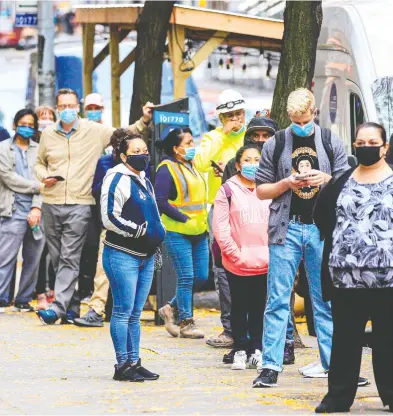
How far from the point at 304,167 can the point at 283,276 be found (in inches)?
30.1

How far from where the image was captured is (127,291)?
10086 mm

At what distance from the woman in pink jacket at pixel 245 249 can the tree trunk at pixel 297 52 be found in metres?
1.80

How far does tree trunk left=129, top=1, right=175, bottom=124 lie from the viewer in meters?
17.5

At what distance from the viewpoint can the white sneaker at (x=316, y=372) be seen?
10.2 m

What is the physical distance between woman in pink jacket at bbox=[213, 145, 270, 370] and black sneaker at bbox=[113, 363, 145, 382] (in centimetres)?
98

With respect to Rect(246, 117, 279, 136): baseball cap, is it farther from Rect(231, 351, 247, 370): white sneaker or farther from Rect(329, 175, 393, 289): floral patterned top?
Rect(329, 175, 393, 289): floral patterned top

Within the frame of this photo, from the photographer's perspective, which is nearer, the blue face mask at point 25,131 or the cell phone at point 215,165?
the cell phone at point 215,165

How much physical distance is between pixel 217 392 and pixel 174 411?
84cm

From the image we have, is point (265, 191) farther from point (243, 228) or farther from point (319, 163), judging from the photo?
point (243, 228)

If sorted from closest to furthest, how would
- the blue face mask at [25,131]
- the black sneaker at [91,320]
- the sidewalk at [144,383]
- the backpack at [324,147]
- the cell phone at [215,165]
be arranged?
1. the sidewalk at [144,383]
2. the backpack at [324,147]
3. the cell phone at [215,165]
4. the black sneaker at [91,320]
5. the blue face mask at [25,131]

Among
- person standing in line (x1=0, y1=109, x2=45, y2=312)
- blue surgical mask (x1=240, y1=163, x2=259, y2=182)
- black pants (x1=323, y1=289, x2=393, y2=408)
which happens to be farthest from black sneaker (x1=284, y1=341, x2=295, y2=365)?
person standing in line (x1=0, y1=109, x2=45, y2=312)

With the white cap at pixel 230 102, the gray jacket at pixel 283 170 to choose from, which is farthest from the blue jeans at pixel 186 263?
the gray jacket at pixel 283 170

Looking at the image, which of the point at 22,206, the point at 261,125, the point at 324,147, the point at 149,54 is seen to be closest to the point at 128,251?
the point at 324,147

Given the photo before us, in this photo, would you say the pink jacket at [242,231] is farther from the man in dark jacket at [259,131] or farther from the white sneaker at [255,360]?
the white sneaker at [255,360]
